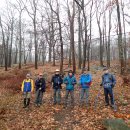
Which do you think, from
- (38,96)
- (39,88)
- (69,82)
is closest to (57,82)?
(69,82)

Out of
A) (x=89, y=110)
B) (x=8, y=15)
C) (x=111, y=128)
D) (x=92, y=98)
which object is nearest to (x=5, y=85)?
(x=92, y=98)

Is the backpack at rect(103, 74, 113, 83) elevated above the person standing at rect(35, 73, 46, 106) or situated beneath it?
elevated above

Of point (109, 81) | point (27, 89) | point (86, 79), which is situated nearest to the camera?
point (109, 81)

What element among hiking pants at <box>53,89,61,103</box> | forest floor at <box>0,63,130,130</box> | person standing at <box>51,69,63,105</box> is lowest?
forest floor at <box>0,63,130,130</box>

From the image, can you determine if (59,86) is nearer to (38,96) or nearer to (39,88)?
(39,88)

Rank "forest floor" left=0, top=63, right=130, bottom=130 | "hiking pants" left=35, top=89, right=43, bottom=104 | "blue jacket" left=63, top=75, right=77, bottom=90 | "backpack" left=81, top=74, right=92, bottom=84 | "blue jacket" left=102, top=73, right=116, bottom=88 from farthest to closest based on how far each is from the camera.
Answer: "hiking pants" left=35, top=89, right=43, bottom=104 → "blue jacket" left=63, top=75, right=77, bottom=90 → "backpack" left=81, top=74, right=92, bottom=84 → "blue jacket" left=102, top=73, right=116, bottom=88 → "forest floor" left=0, top=63, right=130, bottom=130

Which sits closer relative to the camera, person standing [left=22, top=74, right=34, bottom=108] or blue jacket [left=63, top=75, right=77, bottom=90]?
blue jacket [left=63, top=75, right=77, bottom=90]

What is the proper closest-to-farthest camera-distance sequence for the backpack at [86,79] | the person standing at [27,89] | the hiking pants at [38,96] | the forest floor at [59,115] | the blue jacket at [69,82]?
the forest floor at [59,115] < the backpack at [86,79] < the blue jacket at [69,82] < the person standing at [27,89] < the hiking pants at [38,96]

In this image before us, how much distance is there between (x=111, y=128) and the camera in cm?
928

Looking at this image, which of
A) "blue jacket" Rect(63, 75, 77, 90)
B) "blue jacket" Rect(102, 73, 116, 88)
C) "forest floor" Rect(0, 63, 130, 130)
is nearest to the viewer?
"forest floor" Rect(0, 63, 130, 130)

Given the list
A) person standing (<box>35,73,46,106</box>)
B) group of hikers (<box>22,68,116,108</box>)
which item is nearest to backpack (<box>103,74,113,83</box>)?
group of hikers (<box>22,68,116,108</box>)

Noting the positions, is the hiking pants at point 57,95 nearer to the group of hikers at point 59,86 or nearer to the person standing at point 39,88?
the group of hikers at point 59,86

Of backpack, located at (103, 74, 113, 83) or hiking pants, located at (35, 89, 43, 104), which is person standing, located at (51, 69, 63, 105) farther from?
backpack, located at (103, 74, 113, 83)

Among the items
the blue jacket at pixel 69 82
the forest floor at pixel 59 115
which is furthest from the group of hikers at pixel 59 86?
the forest floor at pixel 59 115
